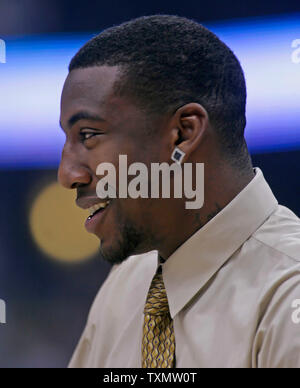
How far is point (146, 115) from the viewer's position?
897 millimetres

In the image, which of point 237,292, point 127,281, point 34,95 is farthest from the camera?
point 34,95

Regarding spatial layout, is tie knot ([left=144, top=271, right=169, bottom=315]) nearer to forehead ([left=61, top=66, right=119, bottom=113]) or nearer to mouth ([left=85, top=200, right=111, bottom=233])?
mouth ([left=85, top=200, right=111, bottom=233])

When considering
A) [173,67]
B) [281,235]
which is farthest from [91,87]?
[281,235]

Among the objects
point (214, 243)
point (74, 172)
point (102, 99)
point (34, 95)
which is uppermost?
point (34, 95)

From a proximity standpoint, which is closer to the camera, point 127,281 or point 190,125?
point 190,125

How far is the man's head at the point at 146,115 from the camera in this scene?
0.90 m

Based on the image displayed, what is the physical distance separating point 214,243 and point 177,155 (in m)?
0.15

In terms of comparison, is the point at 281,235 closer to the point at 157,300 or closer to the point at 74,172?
the point at 157,300

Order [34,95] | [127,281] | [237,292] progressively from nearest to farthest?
[237,292]
[127,281]
[34,95]

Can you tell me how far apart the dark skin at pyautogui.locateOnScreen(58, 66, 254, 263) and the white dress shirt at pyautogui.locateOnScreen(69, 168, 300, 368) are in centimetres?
3

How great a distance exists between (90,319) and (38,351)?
1.93 feet

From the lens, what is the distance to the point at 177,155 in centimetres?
90

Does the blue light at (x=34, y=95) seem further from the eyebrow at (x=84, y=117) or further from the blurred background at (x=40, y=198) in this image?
the eyebrow at (x=84, y=117)

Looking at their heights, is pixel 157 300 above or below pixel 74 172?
below
